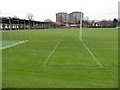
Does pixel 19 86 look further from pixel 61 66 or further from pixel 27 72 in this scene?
pixel 61 66

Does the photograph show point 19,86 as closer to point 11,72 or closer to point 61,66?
point 11,72

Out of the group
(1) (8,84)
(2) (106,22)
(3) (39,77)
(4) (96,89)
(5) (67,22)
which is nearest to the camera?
(4) (96,89)

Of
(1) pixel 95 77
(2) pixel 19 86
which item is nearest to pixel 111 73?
(1) pixel 95 77

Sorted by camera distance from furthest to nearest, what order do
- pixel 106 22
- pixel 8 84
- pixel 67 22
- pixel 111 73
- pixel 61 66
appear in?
pixel 67 22, pixel 106 22, pixel 61 66, pixel 111 73, pixel 8 84

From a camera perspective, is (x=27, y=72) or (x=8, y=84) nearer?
(x=8, y=84)

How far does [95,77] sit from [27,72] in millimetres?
2502

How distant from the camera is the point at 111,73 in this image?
11195mm

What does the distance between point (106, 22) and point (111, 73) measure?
159 metres

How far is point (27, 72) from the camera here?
11297 millimetres

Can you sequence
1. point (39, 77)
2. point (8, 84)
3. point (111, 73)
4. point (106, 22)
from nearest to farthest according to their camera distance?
point (8, 84) < point (39, 77) < point (111, 73) < point (106, 22)

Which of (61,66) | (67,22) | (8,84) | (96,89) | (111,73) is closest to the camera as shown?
(96,89)

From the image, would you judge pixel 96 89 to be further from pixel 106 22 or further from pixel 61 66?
pixel 106 22

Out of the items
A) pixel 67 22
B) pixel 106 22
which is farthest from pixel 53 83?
pixel 67 22

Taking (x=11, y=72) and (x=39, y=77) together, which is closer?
(x=39, y=77)
